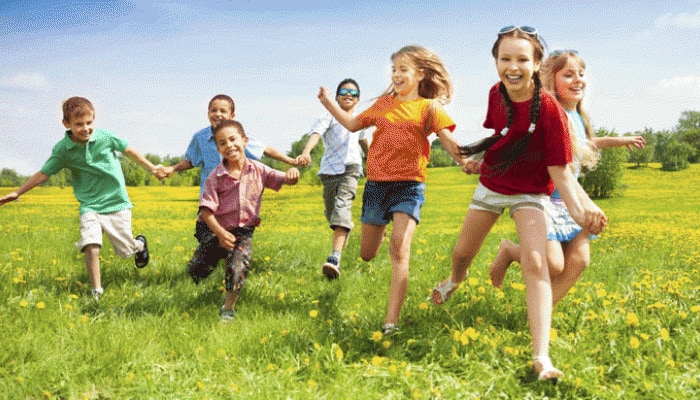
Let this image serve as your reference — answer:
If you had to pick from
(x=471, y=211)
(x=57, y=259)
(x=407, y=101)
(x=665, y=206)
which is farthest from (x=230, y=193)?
(x=665, y=206)

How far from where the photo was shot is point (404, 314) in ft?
14.2

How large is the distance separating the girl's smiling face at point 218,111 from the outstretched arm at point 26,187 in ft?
5.24

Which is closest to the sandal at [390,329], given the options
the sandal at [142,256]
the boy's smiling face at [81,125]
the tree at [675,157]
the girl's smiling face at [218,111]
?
the girl's smiling face at [218,111]

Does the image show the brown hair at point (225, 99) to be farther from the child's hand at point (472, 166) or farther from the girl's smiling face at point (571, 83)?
the girl's smiling face at point (571, 83)

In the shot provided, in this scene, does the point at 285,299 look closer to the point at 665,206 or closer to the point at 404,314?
the point at 404,314

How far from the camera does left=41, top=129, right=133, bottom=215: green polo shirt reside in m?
Answer: 5.46

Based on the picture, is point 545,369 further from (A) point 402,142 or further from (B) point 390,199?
(A) point 402,142

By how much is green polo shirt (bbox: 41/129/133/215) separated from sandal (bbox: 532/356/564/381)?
161 inches

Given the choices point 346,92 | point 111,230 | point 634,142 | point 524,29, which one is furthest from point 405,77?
point 111,230

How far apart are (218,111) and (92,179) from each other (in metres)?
1.34

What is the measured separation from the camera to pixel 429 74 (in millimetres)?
4520

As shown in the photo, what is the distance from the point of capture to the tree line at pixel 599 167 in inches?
1603

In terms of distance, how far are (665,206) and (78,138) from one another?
3235 centimetres

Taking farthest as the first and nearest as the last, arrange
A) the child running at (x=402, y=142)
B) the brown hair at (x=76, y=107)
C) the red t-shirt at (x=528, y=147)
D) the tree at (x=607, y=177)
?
the tree at (x=607, y=177) < the brown hair at (x=76, y=107) < the child running at (x=402, y=142) < the red t-shirt at (x=528, y=147)
